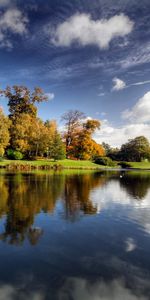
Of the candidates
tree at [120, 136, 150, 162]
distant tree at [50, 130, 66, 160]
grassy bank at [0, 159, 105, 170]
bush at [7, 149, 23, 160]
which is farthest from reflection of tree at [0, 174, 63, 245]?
tree at [120, 136, 150, 162]

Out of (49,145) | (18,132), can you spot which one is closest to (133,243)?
(18,132)

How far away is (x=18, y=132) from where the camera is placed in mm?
63000

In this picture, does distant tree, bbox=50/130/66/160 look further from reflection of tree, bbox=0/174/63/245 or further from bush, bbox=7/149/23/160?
reflection of tree, bbox=0/174/63/245

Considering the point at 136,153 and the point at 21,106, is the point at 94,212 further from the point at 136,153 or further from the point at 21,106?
the point at 136,153

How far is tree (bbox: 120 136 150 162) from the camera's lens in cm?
11656

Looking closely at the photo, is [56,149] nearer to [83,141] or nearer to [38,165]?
[38,165]

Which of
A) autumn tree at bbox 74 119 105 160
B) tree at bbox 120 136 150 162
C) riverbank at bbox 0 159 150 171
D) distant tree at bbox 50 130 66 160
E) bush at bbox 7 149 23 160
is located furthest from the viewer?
tree at bbox 120 136 150 162

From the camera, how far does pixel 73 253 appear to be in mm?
7910

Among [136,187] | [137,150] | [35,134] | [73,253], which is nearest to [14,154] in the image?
[35,134]

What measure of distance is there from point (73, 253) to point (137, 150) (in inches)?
4479

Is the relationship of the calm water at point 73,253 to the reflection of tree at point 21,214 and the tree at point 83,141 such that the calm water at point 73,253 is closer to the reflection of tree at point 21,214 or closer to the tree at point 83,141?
the reflection of tree at point 21,214

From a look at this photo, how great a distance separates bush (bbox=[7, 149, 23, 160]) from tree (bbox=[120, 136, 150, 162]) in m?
68.4

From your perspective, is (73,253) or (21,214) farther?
(21,214)

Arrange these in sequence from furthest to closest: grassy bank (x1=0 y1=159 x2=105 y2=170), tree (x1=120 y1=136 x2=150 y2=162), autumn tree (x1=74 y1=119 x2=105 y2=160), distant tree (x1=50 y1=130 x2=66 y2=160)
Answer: tree (x1=120 y1=136 x2=150 y2=162) → autumn tree (x1=74 y1=119 x2=105 y2=160) → distant tree (x1=50 y1=130 x2=66 y2=160) → grassy bank (x1=0 y1=159 x2=105 y2=170)
